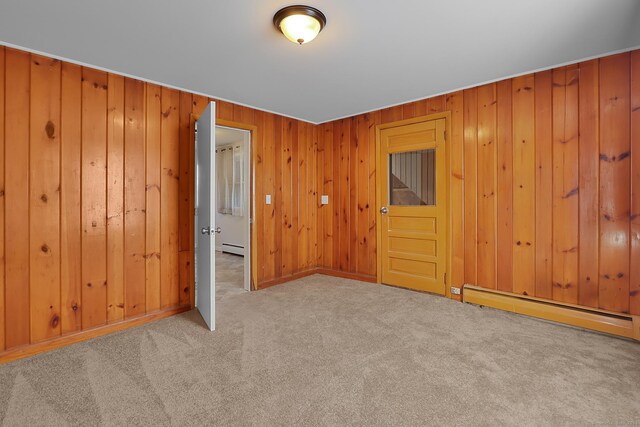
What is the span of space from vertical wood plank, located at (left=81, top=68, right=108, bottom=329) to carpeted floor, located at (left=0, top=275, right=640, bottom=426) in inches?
14.2

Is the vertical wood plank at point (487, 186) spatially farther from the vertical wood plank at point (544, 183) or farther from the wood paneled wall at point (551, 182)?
the vertical wood plank at point (544, 183)

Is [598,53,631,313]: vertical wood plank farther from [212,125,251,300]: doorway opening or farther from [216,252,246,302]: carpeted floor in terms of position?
[212,125,251,300]: doorway opening

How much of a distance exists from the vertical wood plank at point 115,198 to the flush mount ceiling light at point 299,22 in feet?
5.66

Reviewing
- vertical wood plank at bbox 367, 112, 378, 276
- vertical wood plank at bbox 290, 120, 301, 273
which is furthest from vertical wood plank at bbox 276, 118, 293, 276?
vertical wood plank at bbox 367, 112, 378, 276

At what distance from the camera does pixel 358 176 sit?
4383 millimetres

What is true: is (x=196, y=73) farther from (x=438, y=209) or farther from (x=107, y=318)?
(x=438, y=209)

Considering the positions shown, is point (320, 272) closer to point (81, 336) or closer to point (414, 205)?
point (414, 205)

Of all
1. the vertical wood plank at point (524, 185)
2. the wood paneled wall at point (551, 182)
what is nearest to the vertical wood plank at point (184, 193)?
the wood paneled wall at point (551, 182)

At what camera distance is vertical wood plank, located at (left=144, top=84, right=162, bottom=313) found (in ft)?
9.85

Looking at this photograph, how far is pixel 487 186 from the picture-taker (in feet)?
10.7

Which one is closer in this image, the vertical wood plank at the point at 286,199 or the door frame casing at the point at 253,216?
the door frame casing at the point at 253,216

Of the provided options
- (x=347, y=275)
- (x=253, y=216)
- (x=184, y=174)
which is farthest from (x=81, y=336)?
(x=347, y=275)

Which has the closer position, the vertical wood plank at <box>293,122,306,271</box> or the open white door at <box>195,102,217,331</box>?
the open white door at <box>195,102,217,331</box>

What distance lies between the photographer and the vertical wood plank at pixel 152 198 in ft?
9.85
